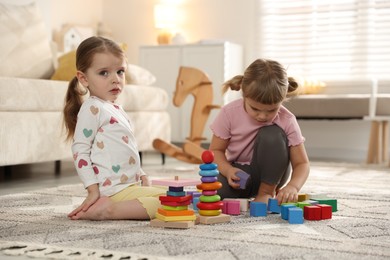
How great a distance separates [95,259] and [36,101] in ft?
5.46

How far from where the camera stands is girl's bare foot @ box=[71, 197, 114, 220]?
5.69ft

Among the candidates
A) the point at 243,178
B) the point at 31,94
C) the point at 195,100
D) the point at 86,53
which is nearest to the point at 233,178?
the point at 243,178

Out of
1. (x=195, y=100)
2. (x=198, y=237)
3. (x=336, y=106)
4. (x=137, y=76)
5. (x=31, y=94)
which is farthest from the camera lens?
(x=336, y=106)

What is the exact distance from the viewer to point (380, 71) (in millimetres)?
4668

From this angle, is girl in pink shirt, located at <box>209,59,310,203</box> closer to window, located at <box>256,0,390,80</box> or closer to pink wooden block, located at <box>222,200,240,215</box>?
pink wooden block, located at <box>222,200,240,215</box>

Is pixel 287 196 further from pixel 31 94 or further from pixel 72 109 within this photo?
pixel 31 94

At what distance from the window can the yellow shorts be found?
3010 mm

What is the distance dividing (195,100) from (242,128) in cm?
149

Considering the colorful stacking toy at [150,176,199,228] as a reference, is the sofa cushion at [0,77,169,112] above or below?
above

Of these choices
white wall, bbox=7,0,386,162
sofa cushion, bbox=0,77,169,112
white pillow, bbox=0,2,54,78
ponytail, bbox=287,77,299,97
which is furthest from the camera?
white wall, bbox=7,0,386,162

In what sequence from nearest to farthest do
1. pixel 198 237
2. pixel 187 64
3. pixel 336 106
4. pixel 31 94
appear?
1. pixel 198 237
2. pixel 31 94
3. pixel 336 106
4. pixel 187 64

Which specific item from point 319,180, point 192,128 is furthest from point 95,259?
point 192,128

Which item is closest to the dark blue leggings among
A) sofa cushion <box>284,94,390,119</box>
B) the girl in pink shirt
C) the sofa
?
the girl in pink shirt

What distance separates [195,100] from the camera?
3.48m
